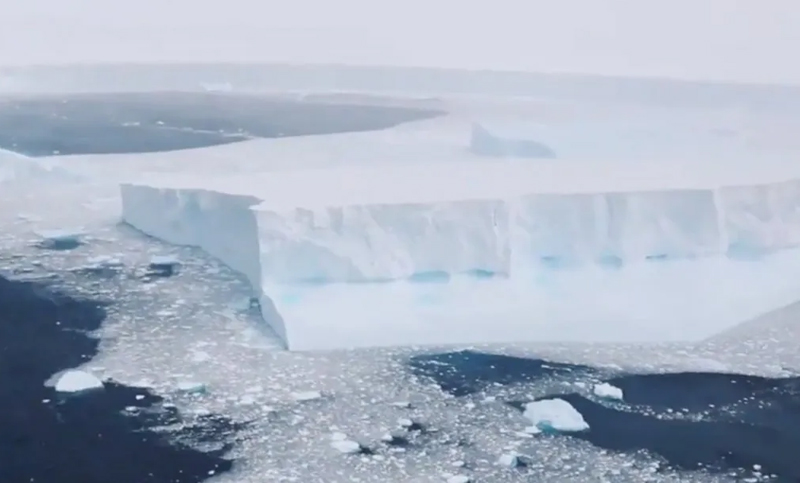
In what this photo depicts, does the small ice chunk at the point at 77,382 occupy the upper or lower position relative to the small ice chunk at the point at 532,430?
upper

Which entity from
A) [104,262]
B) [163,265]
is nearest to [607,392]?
[163,265]

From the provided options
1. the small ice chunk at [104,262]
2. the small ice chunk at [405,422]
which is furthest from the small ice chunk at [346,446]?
the small ice chunk at [104,262]

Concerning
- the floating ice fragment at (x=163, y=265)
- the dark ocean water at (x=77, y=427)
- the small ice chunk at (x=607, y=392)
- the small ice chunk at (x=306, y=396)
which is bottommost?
the dark ocean water at (x=77, y=427)

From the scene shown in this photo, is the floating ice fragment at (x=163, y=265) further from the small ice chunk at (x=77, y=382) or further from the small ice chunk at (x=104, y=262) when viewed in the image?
the small ice chunk at (x=77, y=382)

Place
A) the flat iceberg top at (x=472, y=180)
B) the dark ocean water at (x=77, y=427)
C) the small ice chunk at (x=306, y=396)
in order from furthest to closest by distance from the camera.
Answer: the flat iceberg top at (x=472, y=180) → the small ice chunk at (x=306, y=396) → the dark ocean water at (x=77, y=427)

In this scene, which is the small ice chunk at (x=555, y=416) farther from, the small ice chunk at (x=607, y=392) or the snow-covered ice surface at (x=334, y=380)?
the small ice chunk at (x=607, y=392)

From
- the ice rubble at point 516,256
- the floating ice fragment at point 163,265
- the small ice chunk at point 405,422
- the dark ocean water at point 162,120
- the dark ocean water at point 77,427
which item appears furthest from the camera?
the dark ocean water at point 162,120

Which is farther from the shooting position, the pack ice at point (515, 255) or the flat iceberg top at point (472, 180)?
the flat iceberg top at point (472, 180)

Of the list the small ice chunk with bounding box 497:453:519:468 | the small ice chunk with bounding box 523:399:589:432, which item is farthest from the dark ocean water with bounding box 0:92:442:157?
the small ice chunk with bounding box 497:453:519:468
